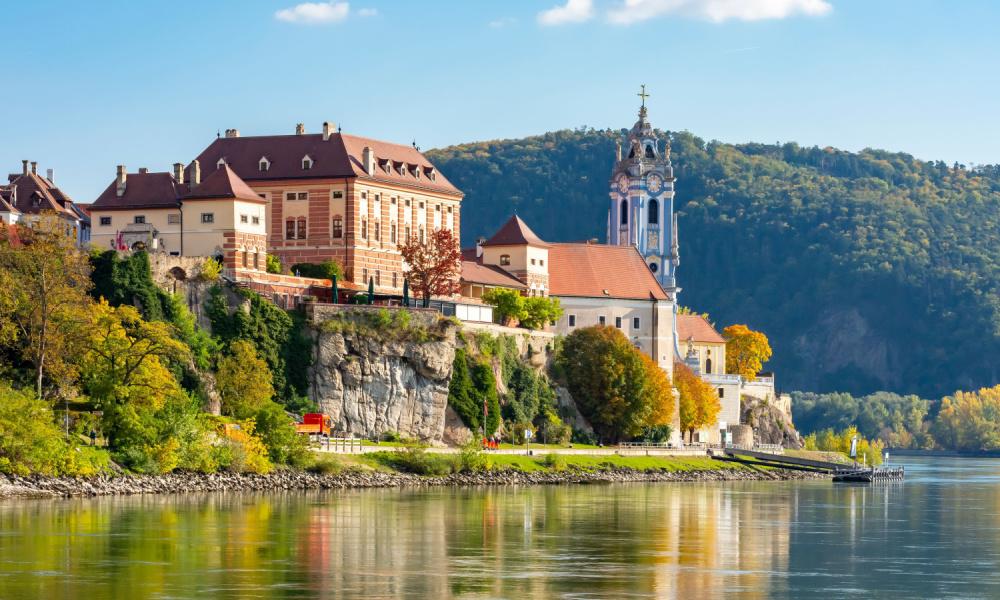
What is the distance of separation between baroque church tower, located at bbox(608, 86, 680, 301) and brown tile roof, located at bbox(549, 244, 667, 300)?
23.7m

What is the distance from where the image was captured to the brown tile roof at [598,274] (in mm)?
148875

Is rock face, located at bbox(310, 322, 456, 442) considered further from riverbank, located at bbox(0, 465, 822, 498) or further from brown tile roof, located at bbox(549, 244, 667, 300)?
brown tile roof, located at bbox(549, 244, 667, 300)

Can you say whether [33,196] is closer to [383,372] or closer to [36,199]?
[36,199]

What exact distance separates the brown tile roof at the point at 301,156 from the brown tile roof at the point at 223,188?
31.2 feet

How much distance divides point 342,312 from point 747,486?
28.9 metres

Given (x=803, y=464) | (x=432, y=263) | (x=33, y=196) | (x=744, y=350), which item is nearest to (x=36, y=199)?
(x=33, y=196)

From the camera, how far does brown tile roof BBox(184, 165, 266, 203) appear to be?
11650 centimetres

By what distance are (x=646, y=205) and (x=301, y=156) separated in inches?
2355

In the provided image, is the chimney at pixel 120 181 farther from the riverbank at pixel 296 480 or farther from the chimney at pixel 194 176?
the riverbank at pixel 296 480

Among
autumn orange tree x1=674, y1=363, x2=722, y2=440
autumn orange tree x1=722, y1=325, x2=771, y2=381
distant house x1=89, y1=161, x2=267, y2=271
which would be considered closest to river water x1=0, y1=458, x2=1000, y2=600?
distant house x1=89, y1=161, x2=267, y2=271

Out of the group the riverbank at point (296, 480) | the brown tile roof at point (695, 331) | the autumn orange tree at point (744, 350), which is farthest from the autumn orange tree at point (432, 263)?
the autumn orange tree at point (744, 350)


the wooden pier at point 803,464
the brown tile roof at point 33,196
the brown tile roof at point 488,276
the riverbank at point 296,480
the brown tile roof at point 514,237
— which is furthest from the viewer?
the brown tile roof at point 514,237

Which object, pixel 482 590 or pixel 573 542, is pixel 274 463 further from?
pixel 482 590

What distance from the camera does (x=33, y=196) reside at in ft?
423
